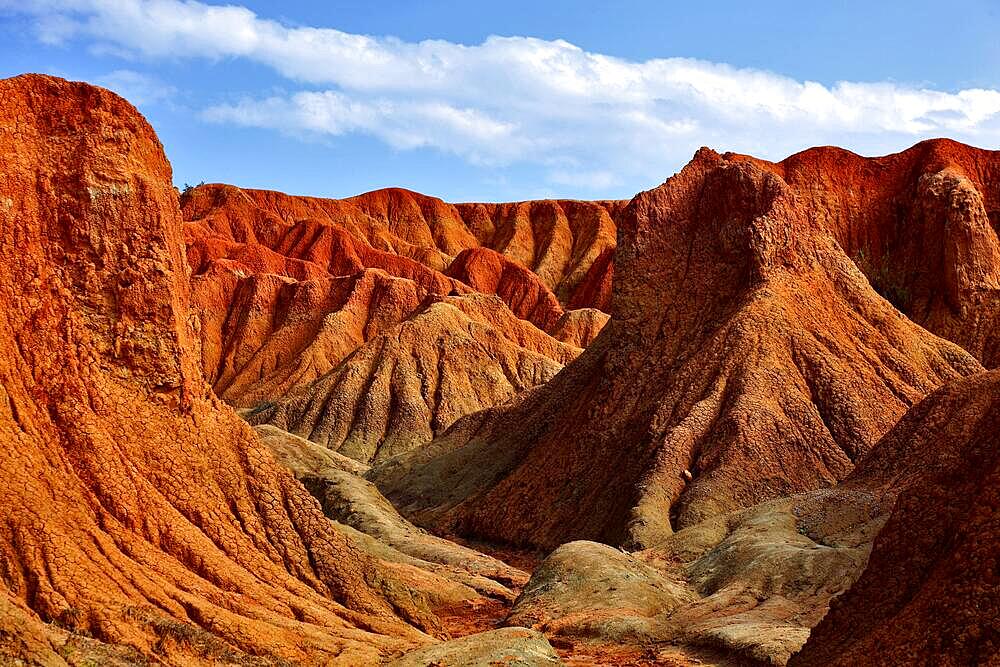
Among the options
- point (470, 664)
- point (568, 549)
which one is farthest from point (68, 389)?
point (568, 549)

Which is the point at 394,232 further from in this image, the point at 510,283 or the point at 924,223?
the point at 924,223

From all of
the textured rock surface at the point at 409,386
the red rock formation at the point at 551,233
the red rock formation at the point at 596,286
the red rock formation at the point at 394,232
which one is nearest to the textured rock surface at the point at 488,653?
the textured rock surface at the point at 409,386

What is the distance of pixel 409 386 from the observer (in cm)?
7719

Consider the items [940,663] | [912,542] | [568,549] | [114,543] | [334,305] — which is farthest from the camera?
[334,305]

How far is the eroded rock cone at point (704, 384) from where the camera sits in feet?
126

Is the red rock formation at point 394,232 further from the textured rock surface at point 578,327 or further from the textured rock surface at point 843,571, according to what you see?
the textured rock surface at point 843,571

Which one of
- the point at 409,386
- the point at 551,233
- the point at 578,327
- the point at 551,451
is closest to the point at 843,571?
the point at 551,451

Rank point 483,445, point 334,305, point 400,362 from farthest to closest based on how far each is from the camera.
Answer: point 334,305 < point 400,362 < point 483,445

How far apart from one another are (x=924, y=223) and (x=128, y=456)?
58.1m

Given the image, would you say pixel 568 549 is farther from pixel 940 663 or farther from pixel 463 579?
pixel 940 663

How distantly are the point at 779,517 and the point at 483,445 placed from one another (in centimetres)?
2409

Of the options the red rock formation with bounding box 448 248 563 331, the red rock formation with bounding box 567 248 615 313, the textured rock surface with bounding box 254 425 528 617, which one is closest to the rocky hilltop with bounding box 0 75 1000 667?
the textured rock surface with bounding box 254 425 528 617

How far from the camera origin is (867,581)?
16.5m

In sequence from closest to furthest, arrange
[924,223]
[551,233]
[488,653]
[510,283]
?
1. [488,653]
2. [924,223]
3. [510,283]
4. [551,233]
